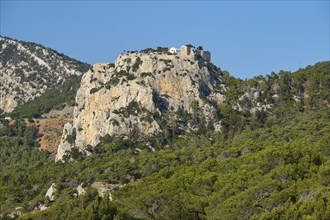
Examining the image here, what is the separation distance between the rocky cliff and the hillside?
0.75 ft

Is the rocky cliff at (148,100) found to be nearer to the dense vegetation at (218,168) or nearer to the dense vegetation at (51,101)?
the dense vegetation at (218,168)

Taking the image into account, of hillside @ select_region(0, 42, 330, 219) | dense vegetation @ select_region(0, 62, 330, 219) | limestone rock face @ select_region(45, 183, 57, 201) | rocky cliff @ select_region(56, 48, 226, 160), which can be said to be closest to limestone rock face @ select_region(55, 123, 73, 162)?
rocky cliff @ select_region(56, 48, 226, 160)

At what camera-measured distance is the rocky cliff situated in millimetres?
107250

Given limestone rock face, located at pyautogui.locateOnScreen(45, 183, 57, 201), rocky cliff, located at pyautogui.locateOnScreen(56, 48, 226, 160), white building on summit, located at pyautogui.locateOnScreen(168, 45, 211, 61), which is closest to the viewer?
limestone rock face, located at pyautogui.locateOnScreen(45, 183, 57, 201)

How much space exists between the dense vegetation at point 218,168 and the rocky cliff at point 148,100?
8.81 ft

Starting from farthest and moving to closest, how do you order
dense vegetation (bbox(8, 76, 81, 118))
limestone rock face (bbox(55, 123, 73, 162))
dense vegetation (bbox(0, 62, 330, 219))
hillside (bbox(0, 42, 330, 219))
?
dense vegetation (bbox(8, 76, 81, 118))
limestone rock face (bbox(55, 123, 73, 162))
hillside (bbox(0, 42, 330, 219))
dense vegetation (bbox(0, 62, 330, 219))

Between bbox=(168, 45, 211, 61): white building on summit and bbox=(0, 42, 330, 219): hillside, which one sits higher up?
bbox=(168, 45, 211, 61): white building on summit

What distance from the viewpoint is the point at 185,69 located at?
11588cm

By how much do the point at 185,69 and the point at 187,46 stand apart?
8.30 metres

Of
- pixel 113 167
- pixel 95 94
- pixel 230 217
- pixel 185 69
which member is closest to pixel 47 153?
pixel 95 94

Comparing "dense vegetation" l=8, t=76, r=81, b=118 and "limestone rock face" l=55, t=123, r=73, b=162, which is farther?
"dense vegetation" l=8, t=76, r=81, b=118

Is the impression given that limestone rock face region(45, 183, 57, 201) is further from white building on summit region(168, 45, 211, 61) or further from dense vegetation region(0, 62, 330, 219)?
white building on summit region(168, 45, 211, 61)

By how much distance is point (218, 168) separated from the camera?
67000 millimetres

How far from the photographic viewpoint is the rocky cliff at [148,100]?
107250mm
